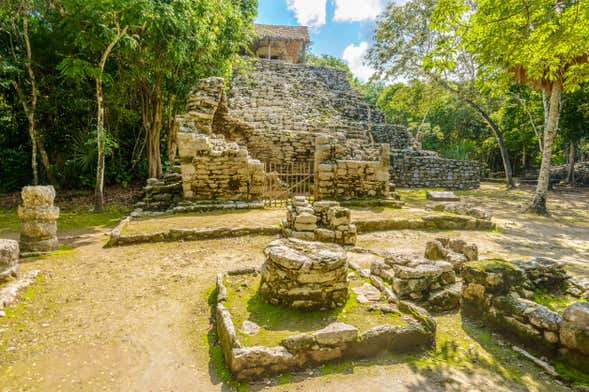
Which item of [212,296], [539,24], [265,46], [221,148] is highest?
[265,46]

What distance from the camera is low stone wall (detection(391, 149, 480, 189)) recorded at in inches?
766

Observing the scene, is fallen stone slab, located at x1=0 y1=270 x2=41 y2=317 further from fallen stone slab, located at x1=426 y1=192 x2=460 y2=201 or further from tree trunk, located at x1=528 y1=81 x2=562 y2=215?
tree trunk, located at x1=528 y1=81 x2=562 y2=215

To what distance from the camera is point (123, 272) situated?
5.53m

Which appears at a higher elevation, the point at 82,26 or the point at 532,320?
the point at 82,26

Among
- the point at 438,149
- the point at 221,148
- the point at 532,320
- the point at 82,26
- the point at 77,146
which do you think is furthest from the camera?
the point at 438,149

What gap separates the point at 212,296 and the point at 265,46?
29.5m

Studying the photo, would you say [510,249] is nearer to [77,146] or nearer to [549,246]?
[549,246]

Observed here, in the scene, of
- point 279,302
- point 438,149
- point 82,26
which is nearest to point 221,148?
point 82,26

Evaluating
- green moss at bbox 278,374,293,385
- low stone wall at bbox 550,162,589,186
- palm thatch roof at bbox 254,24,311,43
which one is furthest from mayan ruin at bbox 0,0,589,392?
palm thatch roof at bbox 254,24,311,43

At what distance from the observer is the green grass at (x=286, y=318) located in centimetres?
336

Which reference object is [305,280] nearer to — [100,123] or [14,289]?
[14,289]

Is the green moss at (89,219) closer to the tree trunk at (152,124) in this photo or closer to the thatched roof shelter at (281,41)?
the tree trunk at (152,124)

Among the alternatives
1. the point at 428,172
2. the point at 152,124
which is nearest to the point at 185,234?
the point at 152,124

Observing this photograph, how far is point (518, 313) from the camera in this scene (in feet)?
12.1
